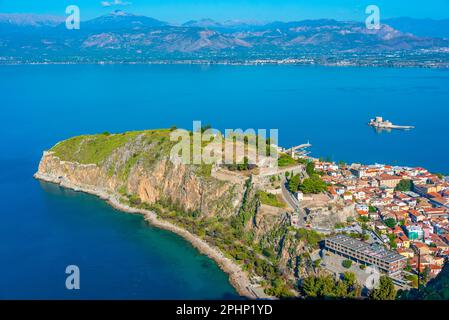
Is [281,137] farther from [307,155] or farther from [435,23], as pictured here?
[435,23]

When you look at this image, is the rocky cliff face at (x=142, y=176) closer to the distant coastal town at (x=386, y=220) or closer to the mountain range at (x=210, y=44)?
the distant coastal town at (x=386, y=220)

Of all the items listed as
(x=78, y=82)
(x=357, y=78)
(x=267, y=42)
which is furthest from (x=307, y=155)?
(x=267, y=42)

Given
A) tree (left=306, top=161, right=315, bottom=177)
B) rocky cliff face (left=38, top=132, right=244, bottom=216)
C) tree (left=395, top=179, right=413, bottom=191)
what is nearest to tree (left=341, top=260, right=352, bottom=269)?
rocky cliff face (left=38, top=132, right=244, bottom=216)

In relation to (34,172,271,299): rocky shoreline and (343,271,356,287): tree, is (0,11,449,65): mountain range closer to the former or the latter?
(34,172,271,299): rocky shoreline

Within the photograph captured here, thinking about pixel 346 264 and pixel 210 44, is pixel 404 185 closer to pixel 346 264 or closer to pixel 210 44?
pixel 346 264

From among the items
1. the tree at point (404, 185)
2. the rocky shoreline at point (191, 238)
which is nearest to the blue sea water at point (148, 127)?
the rocky shoreline at point (191, 238)
